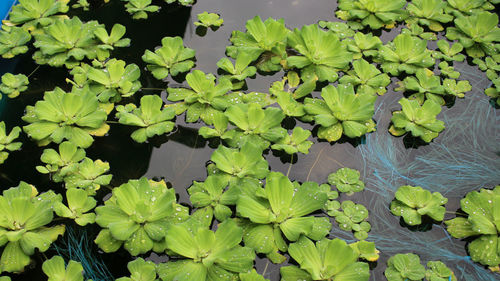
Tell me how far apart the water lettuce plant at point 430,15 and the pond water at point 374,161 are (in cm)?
41

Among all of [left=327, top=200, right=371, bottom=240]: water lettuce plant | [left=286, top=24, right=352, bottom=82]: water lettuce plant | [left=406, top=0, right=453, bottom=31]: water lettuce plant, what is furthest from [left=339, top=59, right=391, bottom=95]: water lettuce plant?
[left=327, top=200, right=371, bottom=240]: water lettuce plant

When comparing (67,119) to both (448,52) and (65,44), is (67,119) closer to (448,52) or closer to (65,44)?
(65,44)

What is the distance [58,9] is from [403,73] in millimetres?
2528

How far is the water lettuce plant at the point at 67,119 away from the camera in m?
2.44

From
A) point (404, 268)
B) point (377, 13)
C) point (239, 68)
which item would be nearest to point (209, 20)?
point (239, 68)

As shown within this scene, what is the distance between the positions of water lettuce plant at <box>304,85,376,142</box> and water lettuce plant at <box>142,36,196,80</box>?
89cm

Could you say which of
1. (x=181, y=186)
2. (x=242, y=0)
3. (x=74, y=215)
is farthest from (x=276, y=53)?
(x=74, y=215)

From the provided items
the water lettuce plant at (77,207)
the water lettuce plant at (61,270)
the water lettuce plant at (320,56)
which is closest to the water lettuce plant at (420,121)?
the water lettuce plant at (320,56)

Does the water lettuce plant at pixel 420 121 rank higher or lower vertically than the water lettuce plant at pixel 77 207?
higher

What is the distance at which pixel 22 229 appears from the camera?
2.00 metres

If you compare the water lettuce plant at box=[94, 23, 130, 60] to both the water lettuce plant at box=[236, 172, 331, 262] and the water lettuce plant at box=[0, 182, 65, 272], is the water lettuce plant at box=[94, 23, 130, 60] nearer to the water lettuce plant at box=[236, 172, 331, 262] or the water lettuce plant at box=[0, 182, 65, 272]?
the water lettuce plant at box=[0, 182, 65, 272]

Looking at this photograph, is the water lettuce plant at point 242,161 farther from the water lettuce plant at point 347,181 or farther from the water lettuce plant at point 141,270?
the water lettuce plant at point 141,270

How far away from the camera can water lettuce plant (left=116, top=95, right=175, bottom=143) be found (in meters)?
2.46

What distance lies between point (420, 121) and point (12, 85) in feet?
8.33
